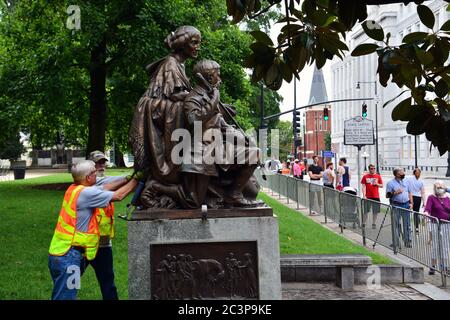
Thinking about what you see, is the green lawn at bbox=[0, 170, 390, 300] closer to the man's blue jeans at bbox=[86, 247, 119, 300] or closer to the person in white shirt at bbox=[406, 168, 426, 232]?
the man's blue jeans at bbox=[86, 247, 119, 300]

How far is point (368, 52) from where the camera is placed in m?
3.40

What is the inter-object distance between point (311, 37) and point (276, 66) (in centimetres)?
29

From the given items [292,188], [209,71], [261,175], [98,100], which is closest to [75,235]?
[209,71]

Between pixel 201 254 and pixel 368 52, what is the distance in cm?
324

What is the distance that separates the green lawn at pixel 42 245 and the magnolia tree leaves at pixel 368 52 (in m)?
4.83

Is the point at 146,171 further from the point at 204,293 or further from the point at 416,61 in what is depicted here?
the point at 416,61

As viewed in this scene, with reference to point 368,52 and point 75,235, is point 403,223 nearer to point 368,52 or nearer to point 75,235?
point 75,235

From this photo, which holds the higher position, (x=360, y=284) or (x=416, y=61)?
(x=416, y=61)

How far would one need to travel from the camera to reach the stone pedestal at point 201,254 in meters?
6.04

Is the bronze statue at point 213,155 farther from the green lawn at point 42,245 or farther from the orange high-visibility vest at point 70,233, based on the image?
the green lawn at point 42,245

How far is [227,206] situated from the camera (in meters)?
6.31

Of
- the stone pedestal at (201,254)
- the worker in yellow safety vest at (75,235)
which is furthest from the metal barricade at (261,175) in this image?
the worker in yellow safety vest at (75,235)
